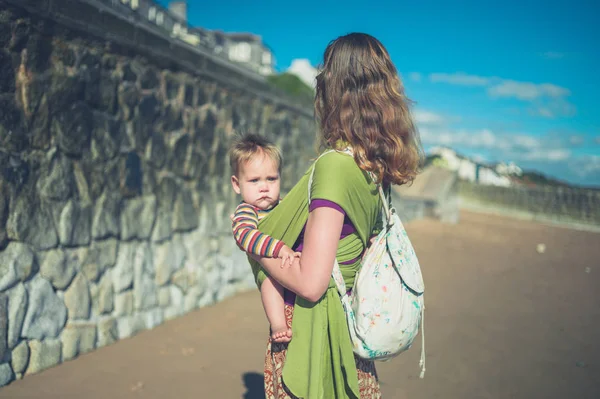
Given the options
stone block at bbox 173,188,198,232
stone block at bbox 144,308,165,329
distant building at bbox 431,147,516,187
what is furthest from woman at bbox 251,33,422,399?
distant building at bbox 431,147,516,187

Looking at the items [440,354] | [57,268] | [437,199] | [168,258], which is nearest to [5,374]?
[57,268]

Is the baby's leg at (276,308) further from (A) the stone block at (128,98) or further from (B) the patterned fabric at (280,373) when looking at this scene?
(A) the stone block at (128,98)

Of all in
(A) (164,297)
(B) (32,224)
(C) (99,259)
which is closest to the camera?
(B) (32,224)

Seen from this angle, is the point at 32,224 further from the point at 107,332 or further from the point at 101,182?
the point at 107,332

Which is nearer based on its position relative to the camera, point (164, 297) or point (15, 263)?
point (15, 263)

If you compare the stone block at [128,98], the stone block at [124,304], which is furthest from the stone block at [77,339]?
the stone block at [128,98]

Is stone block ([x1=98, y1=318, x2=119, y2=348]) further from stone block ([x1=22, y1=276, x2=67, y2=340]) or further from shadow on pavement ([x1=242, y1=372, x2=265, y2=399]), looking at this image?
shadow on pavement ([x1=242, y1=372, x2=265, y2=399])

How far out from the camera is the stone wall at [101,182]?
360 cm

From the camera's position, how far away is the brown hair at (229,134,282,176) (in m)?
2.36

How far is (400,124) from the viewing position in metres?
1.93

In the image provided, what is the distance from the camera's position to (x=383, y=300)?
1.86 m

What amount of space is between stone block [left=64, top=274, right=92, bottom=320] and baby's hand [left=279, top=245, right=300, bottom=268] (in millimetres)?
2808

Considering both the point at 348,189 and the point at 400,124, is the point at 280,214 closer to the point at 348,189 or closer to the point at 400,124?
the point at 348,189

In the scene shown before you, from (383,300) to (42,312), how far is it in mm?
2899
